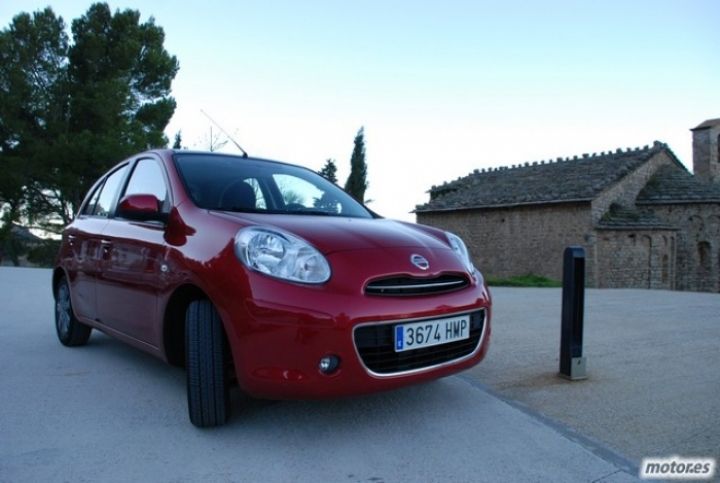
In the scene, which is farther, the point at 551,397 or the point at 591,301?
the point at 591,301

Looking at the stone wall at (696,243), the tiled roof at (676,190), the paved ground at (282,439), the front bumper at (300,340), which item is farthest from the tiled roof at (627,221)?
the front bumper at (300,340)

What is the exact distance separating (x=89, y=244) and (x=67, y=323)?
43.2 inches

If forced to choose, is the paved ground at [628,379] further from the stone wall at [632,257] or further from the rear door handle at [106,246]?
the stone wall at [632,257]

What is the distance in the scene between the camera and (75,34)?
22953 mm

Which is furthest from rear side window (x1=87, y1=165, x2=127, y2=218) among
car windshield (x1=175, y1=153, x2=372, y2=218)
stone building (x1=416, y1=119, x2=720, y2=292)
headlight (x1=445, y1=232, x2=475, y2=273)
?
stone building (x1=416, y1=119, x2=720, y2=292)

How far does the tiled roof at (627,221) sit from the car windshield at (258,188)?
20.0 metres

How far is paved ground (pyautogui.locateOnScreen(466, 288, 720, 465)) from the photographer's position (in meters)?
2.64

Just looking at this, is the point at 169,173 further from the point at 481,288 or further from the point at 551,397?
the point at 551,397

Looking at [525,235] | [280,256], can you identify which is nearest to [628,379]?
[280,256]

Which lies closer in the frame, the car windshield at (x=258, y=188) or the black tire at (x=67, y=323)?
the car windshield at (x=258, y=188)

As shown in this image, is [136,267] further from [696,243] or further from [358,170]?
[358,170]

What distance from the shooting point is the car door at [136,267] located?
290cm

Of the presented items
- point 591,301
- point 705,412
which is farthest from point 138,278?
point 591,301

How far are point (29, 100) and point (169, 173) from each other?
908 inches
